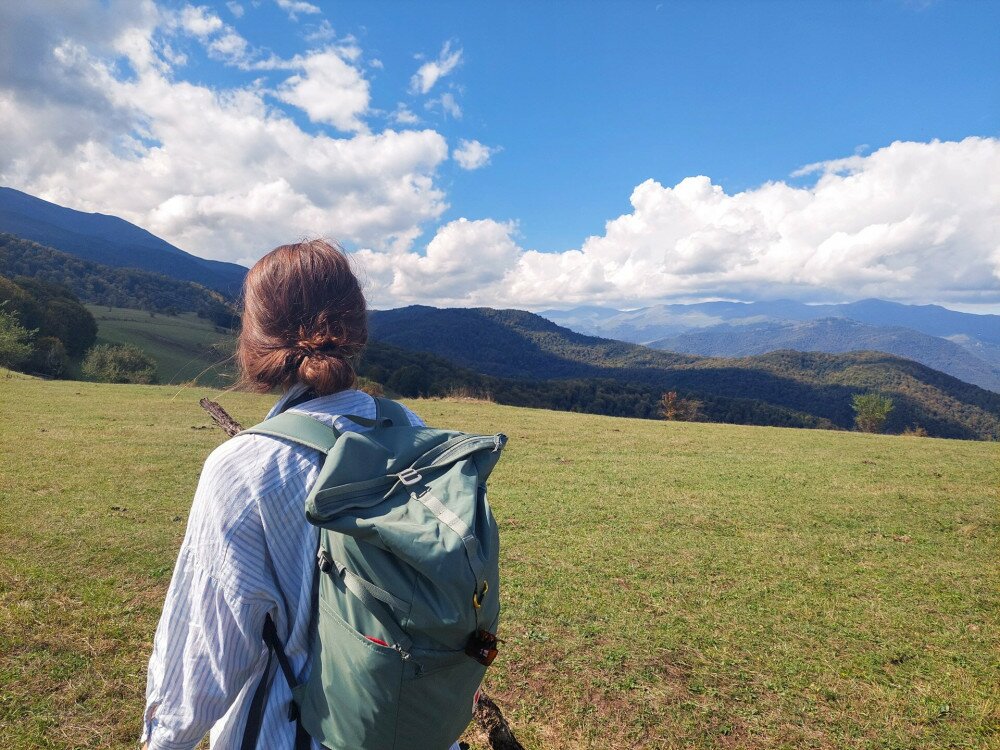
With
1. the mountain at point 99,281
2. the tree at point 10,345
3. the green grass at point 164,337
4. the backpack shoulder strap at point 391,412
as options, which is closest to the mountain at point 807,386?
the green grass at point 164,337

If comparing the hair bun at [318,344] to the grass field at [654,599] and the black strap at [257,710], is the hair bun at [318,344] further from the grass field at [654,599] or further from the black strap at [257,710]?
the grass field at [654,599]

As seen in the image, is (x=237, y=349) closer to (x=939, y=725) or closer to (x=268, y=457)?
(x=268, y=457)

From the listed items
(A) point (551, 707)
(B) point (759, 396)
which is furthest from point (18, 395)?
(B) point (759, 396)

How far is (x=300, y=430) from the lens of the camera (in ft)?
5.43

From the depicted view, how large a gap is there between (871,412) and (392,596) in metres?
46.0

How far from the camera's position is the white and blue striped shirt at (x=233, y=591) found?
153 centimetres

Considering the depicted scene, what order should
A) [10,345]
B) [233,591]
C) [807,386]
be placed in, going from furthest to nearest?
[807,386] < [10,345] < [233,591]

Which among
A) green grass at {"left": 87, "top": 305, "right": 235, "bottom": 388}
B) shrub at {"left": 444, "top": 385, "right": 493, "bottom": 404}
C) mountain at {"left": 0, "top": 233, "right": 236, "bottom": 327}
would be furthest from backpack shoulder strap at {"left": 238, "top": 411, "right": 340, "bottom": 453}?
mountain at {"left": 0, "top": 233, "right": 236, "bottom": 327}

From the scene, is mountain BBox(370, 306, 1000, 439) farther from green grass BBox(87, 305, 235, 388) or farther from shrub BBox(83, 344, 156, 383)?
shrub BBox(83, 344, 156, 383)

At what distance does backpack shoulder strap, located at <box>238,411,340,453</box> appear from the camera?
1.61 m

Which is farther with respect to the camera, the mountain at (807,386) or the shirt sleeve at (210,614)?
the mountain at (807,386)

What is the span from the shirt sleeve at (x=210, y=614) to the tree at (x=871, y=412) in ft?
138

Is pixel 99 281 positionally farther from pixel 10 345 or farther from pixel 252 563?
pixel 252 563

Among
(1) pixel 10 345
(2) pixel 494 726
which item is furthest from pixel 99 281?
(2) pixel 494 726
